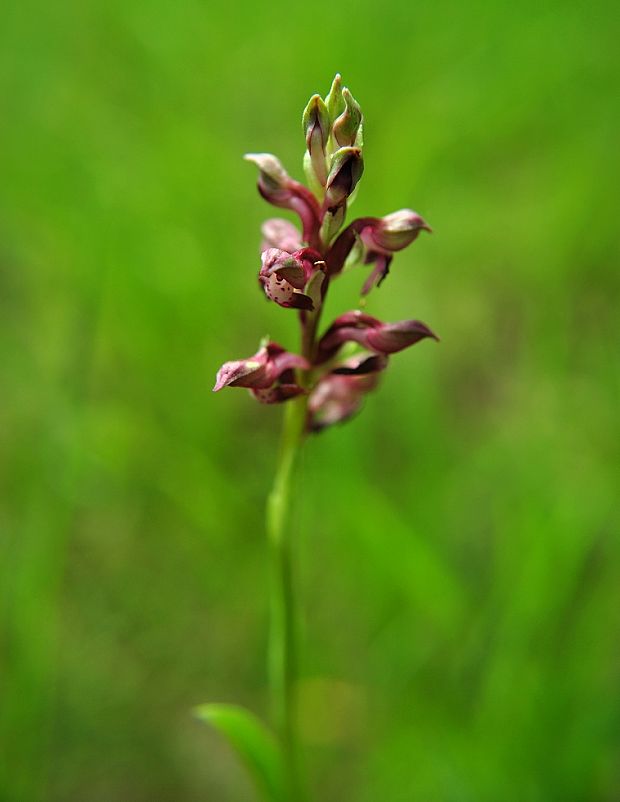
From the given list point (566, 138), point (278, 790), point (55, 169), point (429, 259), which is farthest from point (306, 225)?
point (566, 138)

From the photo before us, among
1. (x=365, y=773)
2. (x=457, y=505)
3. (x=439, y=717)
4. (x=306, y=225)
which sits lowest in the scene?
(x=365, y=773)

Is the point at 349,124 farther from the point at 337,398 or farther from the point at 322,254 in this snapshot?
the point at 337,398

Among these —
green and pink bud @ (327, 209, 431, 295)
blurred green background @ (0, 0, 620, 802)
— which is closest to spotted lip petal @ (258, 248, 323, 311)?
green and pink bud @ (327, 209, 431, 295)

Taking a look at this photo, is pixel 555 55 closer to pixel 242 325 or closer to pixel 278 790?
pixel 242 325

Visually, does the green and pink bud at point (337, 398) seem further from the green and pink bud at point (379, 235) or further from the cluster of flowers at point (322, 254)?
the green and pink bud at point (379, 235)

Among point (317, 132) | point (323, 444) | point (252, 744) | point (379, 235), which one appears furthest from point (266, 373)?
point (323, 444)

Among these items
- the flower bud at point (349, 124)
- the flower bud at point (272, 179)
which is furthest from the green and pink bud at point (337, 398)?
the flower bud at point (349, 124)
